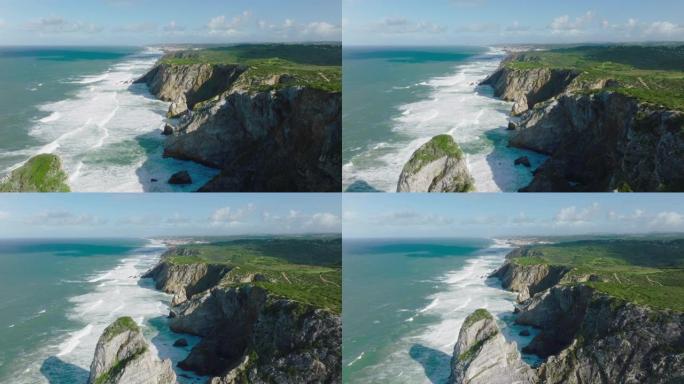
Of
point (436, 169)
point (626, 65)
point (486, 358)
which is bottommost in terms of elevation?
point (486, 358)

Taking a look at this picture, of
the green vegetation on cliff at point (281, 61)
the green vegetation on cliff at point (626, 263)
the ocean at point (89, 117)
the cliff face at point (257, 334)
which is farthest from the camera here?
the green vegetation on cliff at point (626, 263)

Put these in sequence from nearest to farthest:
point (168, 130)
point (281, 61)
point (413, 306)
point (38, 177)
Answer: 1. point (38, 177)
2. point (168, 130)
3. point (281, 61)
4. point (413, 306)

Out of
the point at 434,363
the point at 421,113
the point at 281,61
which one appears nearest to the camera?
the point at 421,113

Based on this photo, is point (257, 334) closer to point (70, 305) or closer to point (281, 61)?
point (70, 305)

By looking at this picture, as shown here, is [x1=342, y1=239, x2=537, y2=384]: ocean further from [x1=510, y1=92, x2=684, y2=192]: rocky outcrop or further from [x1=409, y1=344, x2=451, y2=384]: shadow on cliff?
[x1=510, y1=92, x2=684, y2=192]: rocky outcrop

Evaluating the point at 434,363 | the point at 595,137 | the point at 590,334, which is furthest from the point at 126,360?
the point at 595,137

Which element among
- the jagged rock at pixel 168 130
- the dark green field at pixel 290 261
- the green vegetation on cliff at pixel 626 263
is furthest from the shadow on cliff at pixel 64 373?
the green vegetation on cliff at pixel 626 263

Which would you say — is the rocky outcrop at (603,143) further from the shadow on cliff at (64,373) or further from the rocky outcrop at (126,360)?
the shadow on cliff at (64,373)

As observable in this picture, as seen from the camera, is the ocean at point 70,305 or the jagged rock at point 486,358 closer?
the ocean at point 70,305

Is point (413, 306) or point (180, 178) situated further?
point (413, 306)
